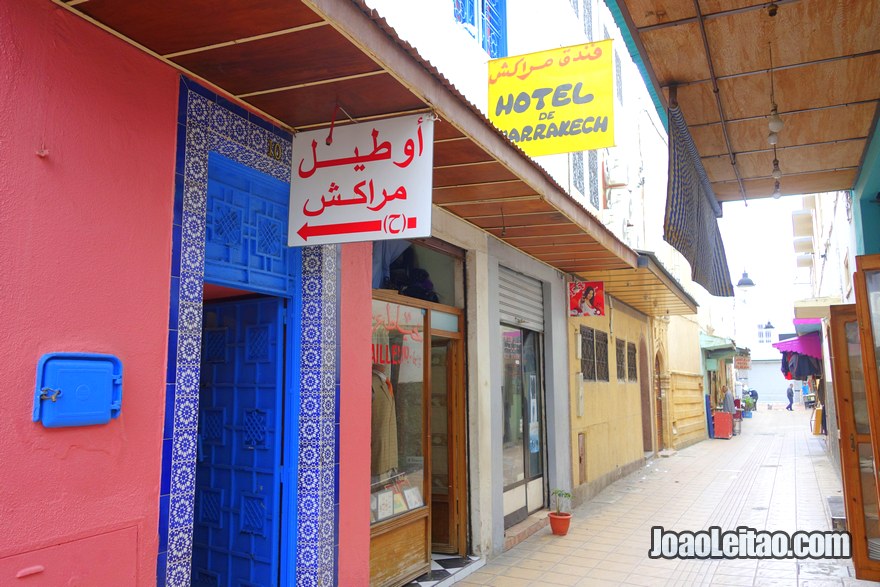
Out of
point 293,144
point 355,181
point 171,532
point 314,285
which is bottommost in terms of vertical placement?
point 171,532

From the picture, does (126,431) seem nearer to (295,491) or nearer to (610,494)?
(295,491)

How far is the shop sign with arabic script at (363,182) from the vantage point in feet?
12.6

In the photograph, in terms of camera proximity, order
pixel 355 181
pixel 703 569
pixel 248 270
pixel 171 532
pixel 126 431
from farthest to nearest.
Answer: pixel 703 569
pixel 248 270
pixel 355 181
pixel 171 532
pixel 126 431

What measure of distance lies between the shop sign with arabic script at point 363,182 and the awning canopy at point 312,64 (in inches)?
5.8

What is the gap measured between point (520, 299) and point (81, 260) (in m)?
6.80

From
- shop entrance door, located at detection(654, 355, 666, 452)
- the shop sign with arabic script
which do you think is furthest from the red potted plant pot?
shop entrance door, located at detection(654, 355, 666, 452)

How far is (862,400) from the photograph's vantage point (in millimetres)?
6516

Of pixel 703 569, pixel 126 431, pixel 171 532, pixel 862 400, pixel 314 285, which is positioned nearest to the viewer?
pixel 126 431

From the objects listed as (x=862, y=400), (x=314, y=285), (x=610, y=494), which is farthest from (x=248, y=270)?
(x=610, y=494)

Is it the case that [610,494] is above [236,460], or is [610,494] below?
below

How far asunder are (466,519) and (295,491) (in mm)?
3194

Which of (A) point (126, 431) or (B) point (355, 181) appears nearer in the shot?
(A) point (126, 431)

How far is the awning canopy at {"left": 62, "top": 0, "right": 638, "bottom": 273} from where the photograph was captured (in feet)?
10.2

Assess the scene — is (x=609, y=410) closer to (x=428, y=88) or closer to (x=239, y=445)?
(x=239, y=445)
